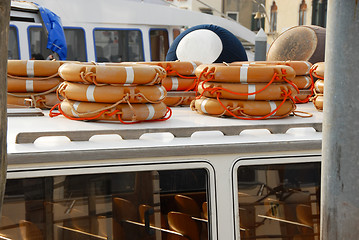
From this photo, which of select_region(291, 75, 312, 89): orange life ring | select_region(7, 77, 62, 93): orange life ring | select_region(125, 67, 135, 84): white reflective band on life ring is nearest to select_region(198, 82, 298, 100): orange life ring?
select_region(125, 67, 135, 84): white reflective band on life ring

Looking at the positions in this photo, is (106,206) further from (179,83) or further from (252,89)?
(179,83)

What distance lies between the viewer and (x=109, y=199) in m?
2.72

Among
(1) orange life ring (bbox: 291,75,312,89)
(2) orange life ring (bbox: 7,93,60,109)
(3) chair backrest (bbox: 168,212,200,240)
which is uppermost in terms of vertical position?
(1) orange life ring (bbox: 291,75,312,89)

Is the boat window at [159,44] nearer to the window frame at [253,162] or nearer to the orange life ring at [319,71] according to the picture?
the orange life ring at [319,71]

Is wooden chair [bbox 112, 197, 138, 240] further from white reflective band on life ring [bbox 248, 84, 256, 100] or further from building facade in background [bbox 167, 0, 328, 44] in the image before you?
building facade in background [bbox 167, 0, 328, 44]

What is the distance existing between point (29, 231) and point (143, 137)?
29.1 inches

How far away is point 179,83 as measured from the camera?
430 cm

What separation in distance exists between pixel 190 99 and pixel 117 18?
35.4 feet

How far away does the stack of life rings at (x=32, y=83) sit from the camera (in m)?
3.84

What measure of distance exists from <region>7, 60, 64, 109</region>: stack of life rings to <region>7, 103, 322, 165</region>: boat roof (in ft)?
1.29

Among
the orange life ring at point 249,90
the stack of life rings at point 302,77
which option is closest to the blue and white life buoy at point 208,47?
the stack of life rings at point 302,77

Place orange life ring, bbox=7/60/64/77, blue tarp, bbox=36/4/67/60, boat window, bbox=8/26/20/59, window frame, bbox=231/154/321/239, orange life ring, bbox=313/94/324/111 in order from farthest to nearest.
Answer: boat window, bbox=8/26/20/59 < blue tarp, bbox=36/4/67/60 < orange life ring, bbox=313/94/324/111 < orange life ring, bbox=7/60/64/77 < window frame, bbox=231/154/321/239

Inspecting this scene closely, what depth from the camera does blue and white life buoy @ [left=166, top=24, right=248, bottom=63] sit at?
6441 millimetres

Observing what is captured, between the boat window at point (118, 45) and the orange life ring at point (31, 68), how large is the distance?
10.5 meters
